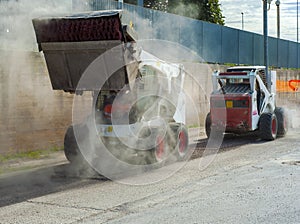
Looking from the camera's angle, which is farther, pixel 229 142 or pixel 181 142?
pixel 229 142

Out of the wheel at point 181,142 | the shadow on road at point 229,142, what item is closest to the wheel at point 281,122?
the shadow on road at point 229,142

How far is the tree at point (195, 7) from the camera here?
28500 millimetres

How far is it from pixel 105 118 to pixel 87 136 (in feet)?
1.87

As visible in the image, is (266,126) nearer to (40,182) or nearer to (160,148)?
(160,148)

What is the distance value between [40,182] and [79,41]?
109 inches

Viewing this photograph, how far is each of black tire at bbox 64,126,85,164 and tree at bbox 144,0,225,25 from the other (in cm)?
1711

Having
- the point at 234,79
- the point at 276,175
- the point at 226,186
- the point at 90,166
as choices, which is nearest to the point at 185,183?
the point at 226,186

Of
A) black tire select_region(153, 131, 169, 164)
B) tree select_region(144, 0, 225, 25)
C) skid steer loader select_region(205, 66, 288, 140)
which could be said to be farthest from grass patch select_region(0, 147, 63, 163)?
tree select_region(144, 0, 225, 25)

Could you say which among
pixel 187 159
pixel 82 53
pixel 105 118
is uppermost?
pixel 82 53

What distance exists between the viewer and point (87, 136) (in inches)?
445

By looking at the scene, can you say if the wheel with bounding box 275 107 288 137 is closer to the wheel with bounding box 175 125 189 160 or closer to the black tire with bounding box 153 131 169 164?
the wheel with bounding box 175 125 189 160

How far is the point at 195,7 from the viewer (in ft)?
106

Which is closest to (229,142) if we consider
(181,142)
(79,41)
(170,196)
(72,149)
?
(181,142)

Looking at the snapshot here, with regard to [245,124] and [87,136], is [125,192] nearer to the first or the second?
[87,136]
